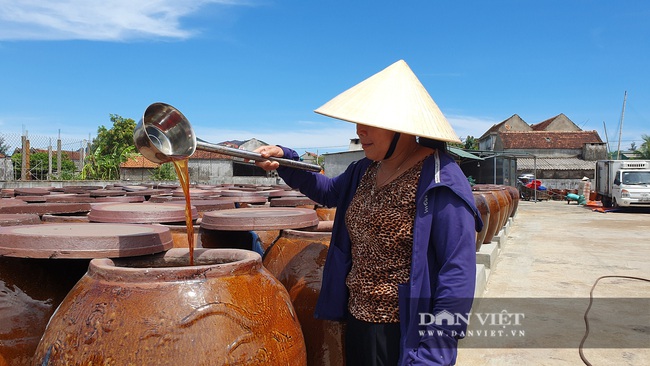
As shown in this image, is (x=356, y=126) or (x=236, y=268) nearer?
(x=236, y=268)

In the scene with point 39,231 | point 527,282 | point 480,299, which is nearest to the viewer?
point 39,231

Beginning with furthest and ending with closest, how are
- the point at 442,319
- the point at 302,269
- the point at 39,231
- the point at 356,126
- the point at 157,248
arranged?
the point at 302,269
the point at 39,231
the point at 157,248
the point at 356,126
the point at 442,319

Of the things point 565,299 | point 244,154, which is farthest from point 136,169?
point 244,154

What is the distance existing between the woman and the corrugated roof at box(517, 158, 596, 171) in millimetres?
31625

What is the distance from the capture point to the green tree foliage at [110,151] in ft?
78.1

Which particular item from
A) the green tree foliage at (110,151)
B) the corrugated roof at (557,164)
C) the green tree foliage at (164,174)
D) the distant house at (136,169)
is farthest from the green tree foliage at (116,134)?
the corrugated roof at (557,164)

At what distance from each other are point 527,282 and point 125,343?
621 centimetres

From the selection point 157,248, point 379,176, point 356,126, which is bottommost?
point 157,248

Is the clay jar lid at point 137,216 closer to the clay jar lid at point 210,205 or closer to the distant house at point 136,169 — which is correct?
the clay jar lid at point 210,205

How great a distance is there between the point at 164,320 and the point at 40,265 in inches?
43.8

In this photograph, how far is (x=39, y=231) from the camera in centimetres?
252

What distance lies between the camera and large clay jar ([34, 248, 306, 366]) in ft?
5.56

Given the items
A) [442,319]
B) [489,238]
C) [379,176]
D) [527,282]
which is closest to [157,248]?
[379,176]

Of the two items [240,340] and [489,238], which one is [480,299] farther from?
[240,340]
